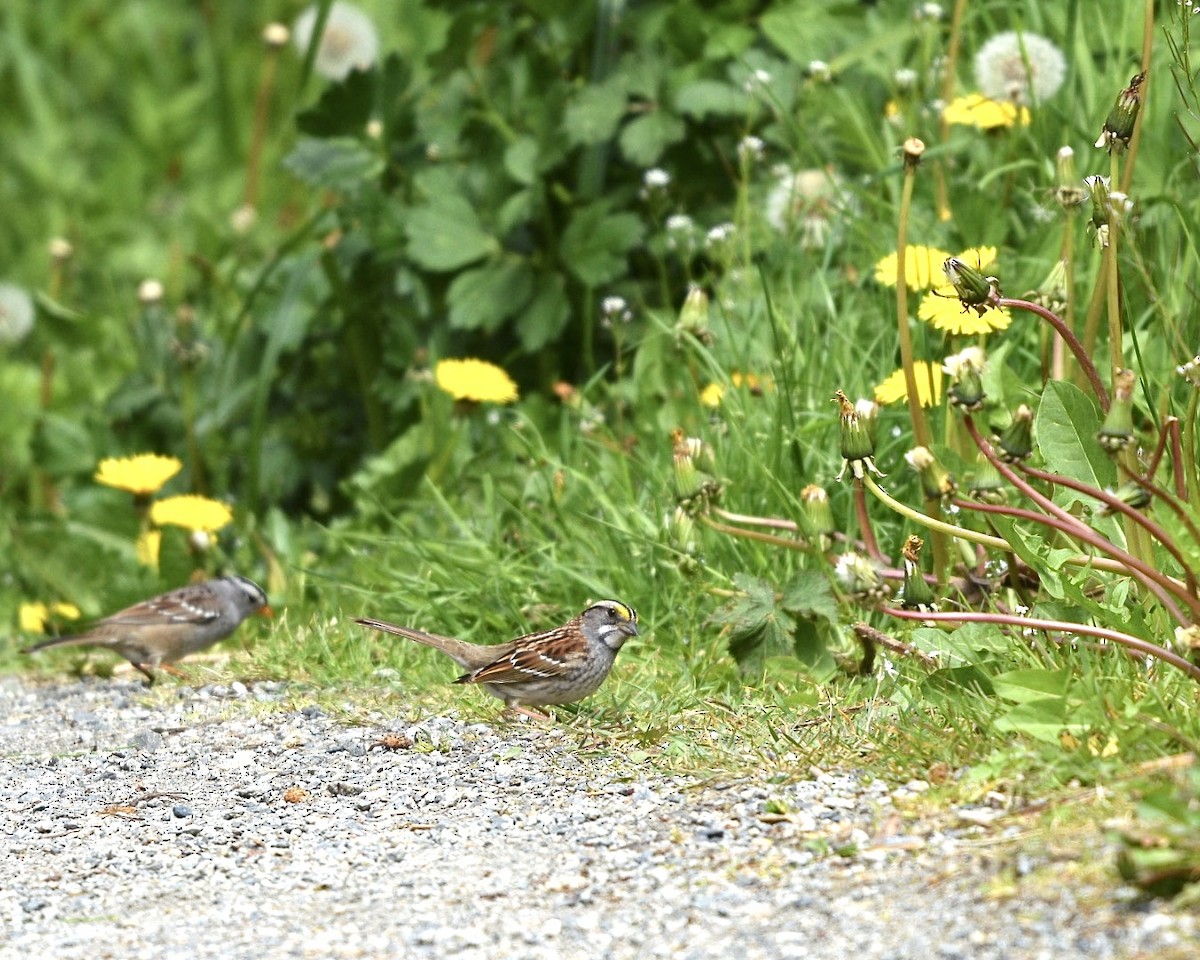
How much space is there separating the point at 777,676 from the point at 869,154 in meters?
2.39

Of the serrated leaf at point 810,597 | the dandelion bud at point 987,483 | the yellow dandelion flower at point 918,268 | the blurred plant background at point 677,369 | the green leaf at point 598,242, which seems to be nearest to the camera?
the dandelion bud at point 987,483

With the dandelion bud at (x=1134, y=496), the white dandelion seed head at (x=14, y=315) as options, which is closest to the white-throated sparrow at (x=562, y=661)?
the dandelion bud at (x=1134, y=496)

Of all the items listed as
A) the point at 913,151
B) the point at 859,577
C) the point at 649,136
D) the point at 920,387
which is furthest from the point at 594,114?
the point at 859,577

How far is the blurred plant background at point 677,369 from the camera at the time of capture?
4219mm

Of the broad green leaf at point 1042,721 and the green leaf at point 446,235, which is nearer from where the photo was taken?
the broad green leaf at point 1042,721

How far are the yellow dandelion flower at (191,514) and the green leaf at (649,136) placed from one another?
1989mm

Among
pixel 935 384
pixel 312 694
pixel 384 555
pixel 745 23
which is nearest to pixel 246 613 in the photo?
pixel 384 555

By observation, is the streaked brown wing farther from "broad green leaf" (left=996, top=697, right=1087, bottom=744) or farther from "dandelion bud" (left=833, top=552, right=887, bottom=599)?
"broad green leaf" (left=996, top=697, right=1087, bottom=744)

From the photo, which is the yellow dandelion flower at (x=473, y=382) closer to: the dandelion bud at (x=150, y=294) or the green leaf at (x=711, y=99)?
the green leaf at (x=711, y=99)

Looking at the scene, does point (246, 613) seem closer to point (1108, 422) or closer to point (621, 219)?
point (621, 219)

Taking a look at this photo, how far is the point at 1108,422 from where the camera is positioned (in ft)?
11.9

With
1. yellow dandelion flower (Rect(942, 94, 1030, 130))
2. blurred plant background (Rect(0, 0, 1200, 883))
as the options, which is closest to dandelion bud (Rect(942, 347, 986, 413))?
blurred plant background (Rect(0, 0, 1200, 883))

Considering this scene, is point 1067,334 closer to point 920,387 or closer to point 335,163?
point 920,387

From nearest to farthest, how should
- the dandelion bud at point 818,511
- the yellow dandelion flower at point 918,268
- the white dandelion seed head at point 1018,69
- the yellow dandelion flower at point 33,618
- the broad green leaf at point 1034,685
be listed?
the broad green leaf at point 1034,685 → the dandelion bud at point 818,511 → the yellow dandelion flower at point 918,268 → the white dandelion seed head at point 1018,69 → the yellow dandelion flower at point 33,618
